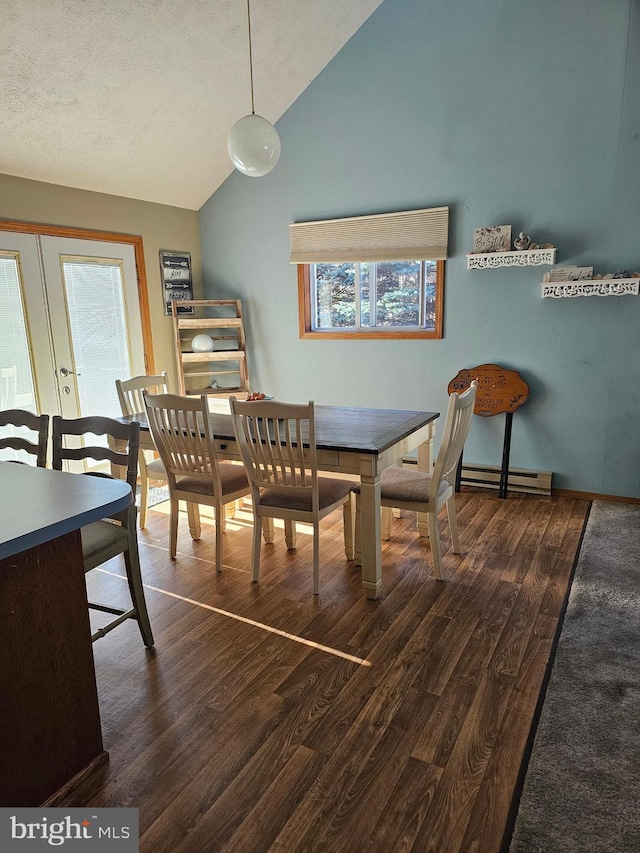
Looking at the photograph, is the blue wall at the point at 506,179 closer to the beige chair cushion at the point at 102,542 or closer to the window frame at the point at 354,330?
the window frame at the point at 354,330

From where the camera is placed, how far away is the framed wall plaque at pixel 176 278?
5137mm

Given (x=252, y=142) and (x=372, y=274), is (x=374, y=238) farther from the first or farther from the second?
(x=252, y=142)

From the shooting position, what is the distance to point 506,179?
3.99 meters

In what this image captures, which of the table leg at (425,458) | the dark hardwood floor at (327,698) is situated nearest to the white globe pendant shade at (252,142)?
the table leg at (425,458)

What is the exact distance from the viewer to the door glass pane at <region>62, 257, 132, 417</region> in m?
4.38

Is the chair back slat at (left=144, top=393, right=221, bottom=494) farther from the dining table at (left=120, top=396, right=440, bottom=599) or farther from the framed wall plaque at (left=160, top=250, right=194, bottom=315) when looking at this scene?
the framed wall plaque at (left=160, top=250, right=194, bottom=315)

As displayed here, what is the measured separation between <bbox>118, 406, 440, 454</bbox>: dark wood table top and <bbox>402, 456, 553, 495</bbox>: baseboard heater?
4.04 feet

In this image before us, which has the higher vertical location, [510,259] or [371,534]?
[510,259]

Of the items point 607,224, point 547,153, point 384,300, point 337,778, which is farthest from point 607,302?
point 337,778

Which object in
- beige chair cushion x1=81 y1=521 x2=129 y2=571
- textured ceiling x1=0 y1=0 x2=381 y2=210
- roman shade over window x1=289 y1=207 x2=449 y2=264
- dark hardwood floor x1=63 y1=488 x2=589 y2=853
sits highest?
textured ceiling x1=0 y1=0 x2=381 y2=210

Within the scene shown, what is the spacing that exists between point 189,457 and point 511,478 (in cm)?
242

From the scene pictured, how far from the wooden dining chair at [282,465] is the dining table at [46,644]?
37.3 inches
